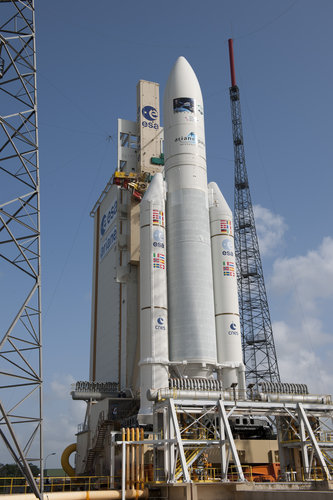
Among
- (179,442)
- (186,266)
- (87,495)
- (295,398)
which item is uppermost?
(186,266)

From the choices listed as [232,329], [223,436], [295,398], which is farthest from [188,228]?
[223,436]

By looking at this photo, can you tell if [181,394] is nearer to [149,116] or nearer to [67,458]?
[67,458]

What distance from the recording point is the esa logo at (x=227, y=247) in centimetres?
3894

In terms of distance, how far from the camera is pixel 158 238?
37.3m

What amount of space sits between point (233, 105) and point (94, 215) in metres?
23.3

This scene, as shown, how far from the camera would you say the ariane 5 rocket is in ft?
113

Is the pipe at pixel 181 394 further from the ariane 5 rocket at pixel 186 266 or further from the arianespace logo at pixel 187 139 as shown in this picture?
the arianespace logo at pixel 187 139

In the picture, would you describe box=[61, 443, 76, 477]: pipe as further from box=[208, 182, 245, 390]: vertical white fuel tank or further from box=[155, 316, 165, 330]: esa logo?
box=[208, 182, 245, 390]: vertical white fuel tank

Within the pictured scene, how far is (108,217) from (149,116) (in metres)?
10.8

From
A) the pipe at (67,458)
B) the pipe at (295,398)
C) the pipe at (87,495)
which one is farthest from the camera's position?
the pipe at (67,458)

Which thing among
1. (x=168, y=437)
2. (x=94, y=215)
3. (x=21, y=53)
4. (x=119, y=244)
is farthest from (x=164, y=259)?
(x=94, y=215)

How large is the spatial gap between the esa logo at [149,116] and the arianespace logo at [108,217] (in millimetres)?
8224

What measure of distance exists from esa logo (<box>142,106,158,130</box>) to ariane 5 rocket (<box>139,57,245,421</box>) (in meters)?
8.60

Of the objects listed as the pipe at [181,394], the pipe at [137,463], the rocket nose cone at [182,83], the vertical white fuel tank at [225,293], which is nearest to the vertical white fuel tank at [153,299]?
the pipe at [181,394]
